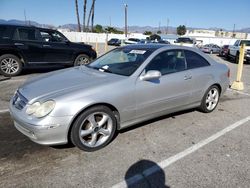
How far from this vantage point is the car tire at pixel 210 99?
5031 millimetres

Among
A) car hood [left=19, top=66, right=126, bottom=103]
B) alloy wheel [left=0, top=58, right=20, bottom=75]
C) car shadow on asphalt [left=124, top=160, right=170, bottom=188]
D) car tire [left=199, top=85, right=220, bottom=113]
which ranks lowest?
car shadow on asphalt [left=124, top=160, right=170, bottom=188]

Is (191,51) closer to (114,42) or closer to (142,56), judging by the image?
(142,56)

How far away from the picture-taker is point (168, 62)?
4367 mm

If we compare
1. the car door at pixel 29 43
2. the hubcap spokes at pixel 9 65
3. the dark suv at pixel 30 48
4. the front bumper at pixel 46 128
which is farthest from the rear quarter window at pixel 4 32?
the front bumper at pixel 46 128

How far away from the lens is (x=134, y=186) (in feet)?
9.06

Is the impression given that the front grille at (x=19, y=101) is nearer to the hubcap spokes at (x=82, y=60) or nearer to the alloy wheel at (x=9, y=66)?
the alloy wheel at (x=9, y=66)

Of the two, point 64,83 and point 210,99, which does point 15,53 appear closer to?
point 64,83

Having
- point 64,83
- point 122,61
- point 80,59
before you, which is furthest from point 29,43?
point 64,83

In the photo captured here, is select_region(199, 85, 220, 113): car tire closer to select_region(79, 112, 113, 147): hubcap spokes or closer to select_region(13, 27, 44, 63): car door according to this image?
select_region(79, 112, 113, 147): hubcap spokes

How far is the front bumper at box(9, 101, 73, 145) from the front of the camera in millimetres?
3055

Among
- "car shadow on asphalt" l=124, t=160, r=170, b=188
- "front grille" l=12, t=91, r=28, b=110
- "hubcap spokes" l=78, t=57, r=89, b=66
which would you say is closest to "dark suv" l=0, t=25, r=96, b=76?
"hubcap spokes" l=78, t=57, r=89, b=66

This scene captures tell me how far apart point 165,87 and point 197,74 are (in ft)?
3.13

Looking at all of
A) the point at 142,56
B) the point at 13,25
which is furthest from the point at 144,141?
the point at 13,25

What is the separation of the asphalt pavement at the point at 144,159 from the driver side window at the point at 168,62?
1.02 meters
